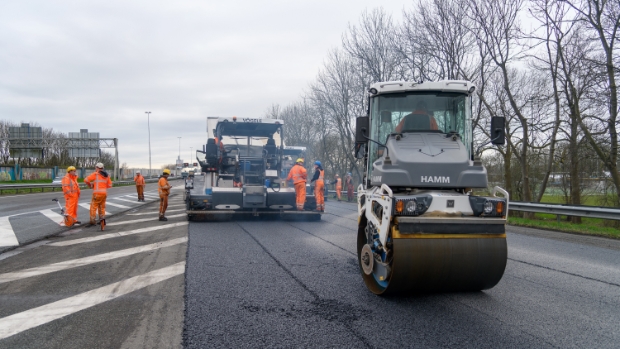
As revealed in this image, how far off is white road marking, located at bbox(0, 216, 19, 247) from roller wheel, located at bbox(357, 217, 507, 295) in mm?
7916

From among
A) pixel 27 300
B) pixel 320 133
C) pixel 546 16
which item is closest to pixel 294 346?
pixel 27 300

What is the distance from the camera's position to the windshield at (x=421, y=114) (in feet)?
18.8

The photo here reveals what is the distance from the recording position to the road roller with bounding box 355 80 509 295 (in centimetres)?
462

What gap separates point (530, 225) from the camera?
13.3 metres

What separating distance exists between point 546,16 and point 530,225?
8.65 m

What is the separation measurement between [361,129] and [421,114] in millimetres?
778

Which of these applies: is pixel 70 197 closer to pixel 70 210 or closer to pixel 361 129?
pixel 70 210

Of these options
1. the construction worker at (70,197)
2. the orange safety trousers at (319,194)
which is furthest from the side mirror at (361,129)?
the construction worker at (70,197)

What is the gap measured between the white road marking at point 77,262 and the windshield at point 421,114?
474 centimetres

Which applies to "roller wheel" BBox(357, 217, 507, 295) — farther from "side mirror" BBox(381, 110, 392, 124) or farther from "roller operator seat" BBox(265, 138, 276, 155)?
"roller operator seat" BBox(265, 138, 276, 155)

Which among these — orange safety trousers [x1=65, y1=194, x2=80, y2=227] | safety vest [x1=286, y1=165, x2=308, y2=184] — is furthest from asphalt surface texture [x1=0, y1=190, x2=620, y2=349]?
safety vest [x1=286, y1=165, x2=308, y2=184]

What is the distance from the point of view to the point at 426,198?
468 cm

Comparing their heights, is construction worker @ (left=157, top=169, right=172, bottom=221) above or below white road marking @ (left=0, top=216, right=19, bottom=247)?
above

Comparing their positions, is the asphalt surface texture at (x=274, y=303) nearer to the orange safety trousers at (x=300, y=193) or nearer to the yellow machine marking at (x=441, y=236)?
the yellow machine marking at (x=441, y=236)
